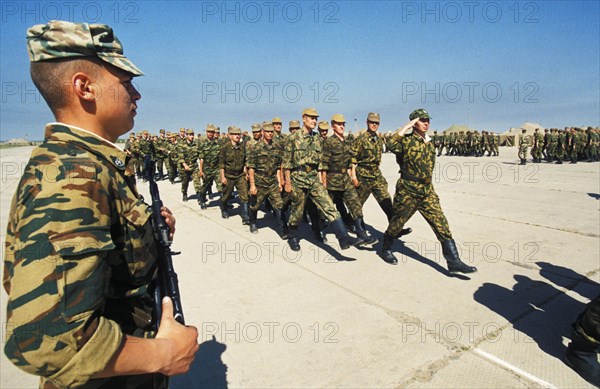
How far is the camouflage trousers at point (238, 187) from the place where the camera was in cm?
691

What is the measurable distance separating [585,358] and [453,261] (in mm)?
1653

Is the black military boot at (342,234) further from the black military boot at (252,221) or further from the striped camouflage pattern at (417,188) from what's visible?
the black military boot at (252,221)

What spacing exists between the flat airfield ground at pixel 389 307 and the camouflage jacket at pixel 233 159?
153 centimetres

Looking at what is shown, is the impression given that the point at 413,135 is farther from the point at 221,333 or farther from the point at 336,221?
the point at 221,333

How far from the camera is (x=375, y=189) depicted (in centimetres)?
565

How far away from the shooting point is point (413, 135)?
416 centimetres

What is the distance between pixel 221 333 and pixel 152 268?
196 centimetres

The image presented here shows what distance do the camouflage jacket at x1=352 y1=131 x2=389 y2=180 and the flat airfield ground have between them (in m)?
1.09

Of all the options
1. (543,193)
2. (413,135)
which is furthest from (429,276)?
(543,193)

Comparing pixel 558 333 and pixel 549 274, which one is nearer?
pixel 558 333

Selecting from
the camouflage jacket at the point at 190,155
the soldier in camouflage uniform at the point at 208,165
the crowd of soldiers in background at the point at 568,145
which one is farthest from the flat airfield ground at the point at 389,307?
the crowd of soldiers in background at the point at 568,145

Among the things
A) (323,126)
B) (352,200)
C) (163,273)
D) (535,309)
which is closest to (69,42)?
(163,273)

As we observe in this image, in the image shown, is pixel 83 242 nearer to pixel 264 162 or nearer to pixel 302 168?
pixel 302 168

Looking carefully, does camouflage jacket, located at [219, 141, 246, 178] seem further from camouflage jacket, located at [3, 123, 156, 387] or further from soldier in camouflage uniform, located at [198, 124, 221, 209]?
camouflage jacket, located at [3, 123, 156, 387]
